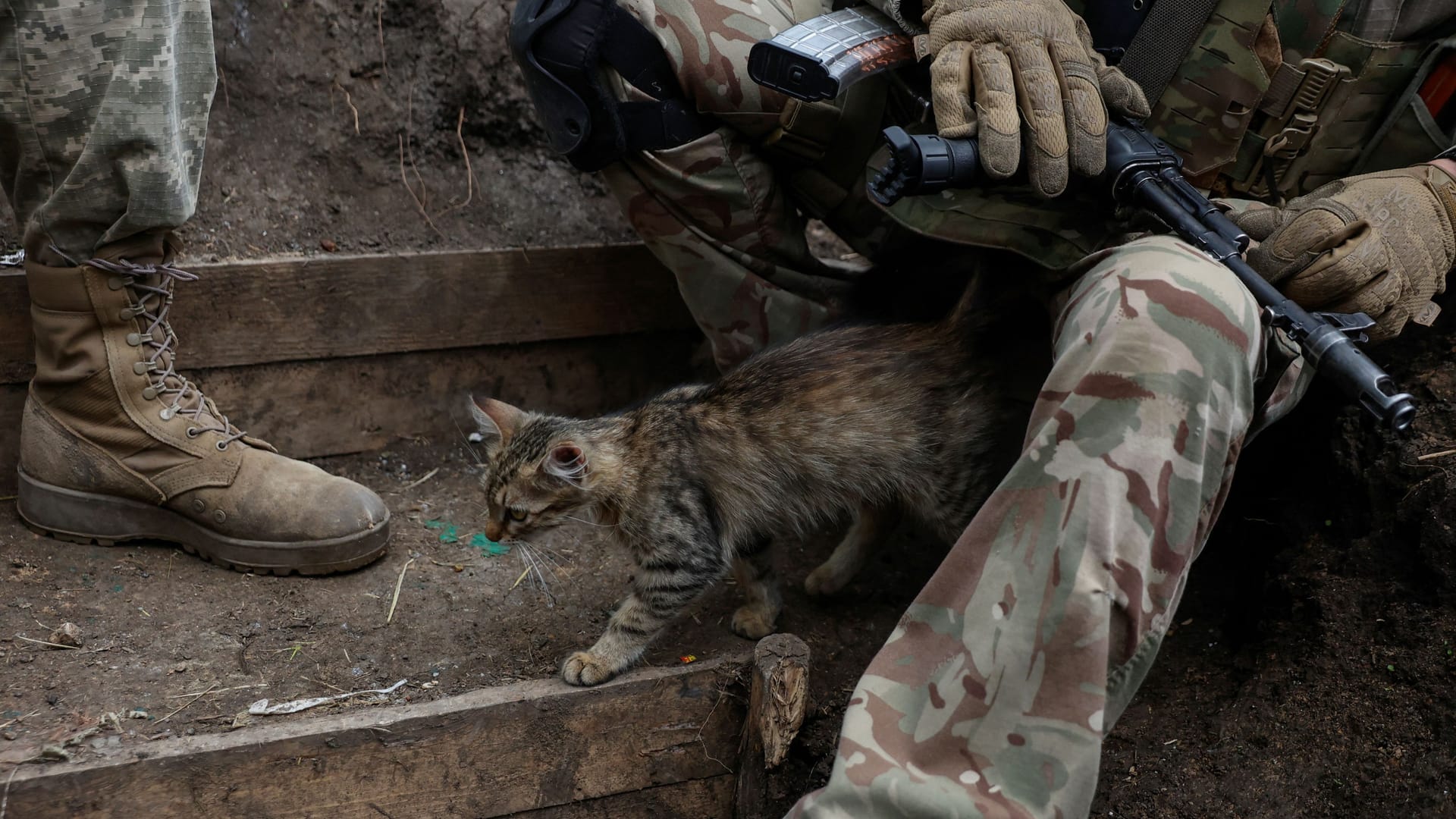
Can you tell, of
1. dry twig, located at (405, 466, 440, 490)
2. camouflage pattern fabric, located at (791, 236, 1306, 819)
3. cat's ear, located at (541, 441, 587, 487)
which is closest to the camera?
camouflage pattern fabric, located at (791, 236, 1306, 819)

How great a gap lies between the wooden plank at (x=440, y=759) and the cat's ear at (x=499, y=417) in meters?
0.70

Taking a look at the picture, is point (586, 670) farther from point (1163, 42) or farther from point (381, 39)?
point (381, 39)

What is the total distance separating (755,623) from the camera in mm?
2846

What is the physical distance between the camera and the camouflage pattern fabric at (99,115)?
7.64ft

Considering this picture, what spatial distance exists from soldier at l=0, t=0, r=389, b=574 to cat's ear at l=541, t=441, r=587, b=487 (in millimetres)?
637

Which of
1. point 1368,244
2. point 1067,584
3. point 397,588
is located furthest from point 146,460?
point 1368,244

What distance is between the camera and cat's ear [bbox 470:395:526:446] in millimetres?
2828

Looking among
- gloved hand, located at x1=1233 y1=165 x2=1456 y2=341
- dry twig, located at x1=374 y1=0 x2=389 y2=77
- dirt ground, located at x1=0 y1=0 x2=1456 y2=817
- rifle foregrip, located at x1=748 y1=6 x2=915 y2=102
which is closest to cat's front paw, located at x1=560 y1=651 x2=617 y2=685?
dirt ground, located at x1=0 y1=0 x2=1456 y2=817

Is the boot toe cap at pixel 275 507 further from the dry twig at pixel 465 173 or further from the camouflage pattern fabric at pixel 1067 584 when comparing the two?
the camouflage pattern fabric at pixel 1067 584

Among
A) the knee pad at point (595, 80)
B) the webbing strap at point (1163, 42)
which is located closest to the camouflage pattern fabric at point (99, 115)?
the knee pad at point (595, 80)

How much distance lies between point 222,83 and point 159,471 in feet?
4.81

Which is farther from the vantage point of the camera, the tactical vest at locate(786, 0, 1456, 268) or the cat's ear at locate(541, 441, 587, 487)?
the cat's ear at locate(541, 441, 587, 487)

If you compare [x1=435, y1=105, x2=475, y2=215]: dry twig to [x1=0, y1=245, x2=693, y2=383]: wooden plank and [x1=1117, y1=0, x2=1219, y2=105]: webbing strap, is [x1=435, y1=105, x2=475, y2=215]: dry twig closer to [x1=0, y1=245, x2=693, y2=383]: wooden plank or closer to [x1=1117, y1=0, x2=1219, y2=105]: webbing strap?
[x1=0, y1=245, x2=693, y2=383]: wooden plank

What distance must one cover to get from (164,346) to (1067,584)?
230 centimetres
